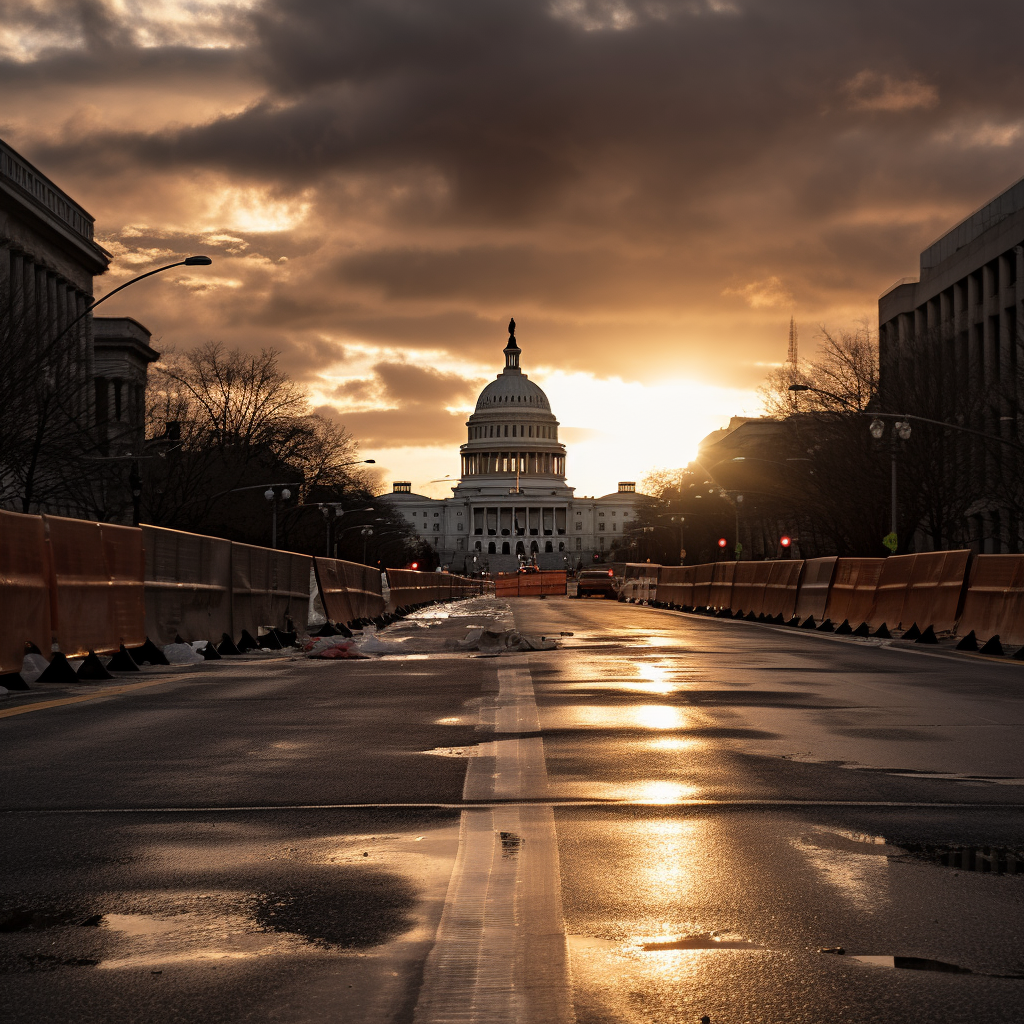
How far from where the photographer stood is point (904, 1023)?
3953mm

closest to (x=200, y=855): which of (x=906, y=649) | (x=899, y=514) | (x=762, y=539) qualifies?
(x=906, y=649)

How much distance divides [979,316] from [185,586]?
61.5 m

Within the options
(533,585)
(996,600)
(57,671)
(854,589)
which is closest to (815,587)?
(854,589)

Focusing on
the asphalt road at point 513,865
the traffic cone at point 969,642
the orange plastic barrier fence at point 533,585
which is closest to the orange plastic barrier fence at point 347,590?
the traffic cone at point 969,642

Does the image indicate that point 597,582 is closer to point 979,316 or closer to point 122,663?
point 979,316

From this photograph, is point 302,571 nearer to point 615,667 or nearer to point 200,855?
point 615,667

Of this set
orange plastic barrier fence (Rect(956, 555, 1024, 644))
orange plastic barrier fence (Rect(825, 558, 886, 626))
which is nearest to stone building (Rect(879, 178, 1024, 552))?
orange plastic barrier fence (Rect(825, 558, 886, 626))

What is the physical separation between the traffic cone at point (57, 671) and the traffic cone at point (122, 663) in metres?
2.64

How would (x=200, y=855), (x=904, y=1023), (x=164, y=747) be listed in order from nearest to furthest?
(x=904, y=1023) → (x=200, y=855) → (x=164, y=747)

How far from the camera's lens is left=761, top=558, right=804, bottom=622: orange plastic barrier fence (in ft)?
137

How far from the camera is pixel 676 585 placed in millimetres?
66500

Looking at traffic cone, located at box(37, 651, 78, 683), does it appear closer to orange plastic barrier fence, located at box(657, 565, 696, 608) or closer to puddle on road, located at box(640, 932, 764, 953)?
puddle on road, located at box(640, 932, 764, 953)

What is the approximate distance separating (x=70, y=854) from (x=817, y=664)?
15.9m

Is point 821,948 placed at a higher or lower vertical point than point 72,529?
lower
